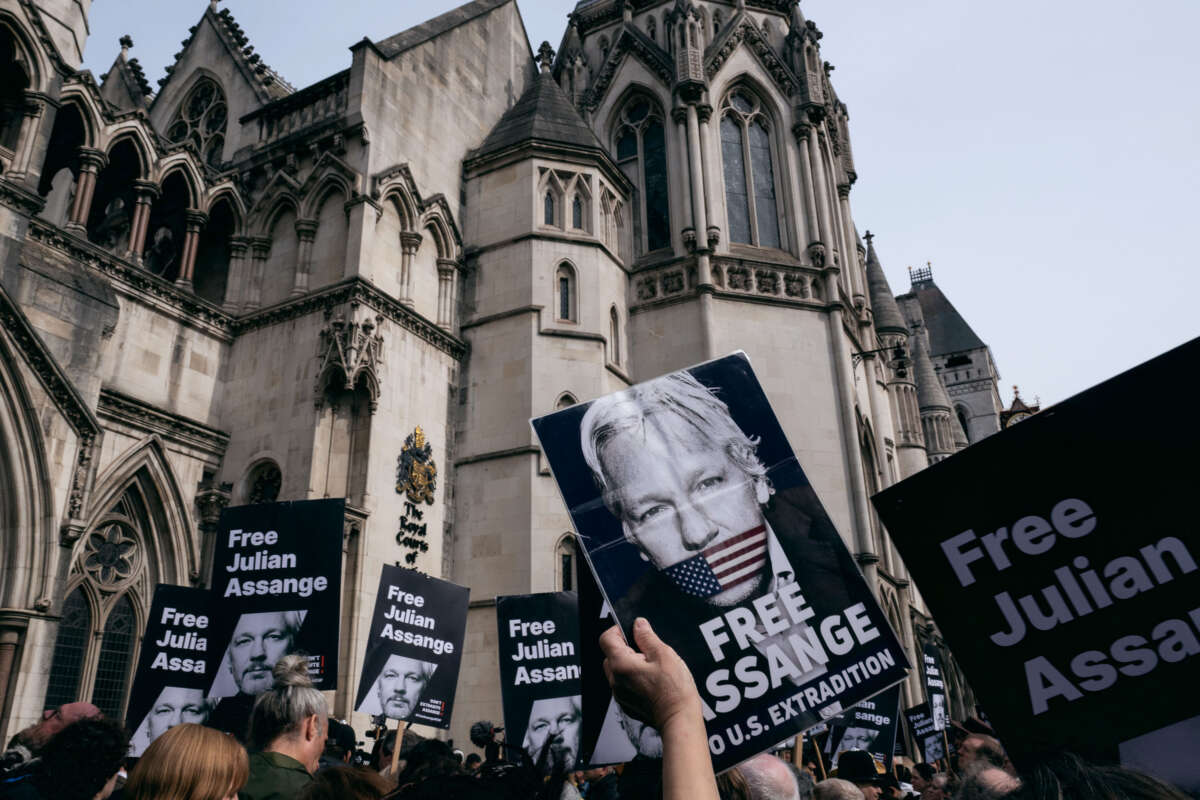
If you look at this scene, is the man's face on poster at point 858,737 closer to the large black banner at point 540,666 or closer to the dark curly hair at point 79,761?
the large black banner at point 540,666

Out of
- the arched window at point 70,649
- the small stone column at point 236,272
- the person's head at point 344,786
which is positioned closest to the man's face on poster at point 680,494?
the person's head at point 344,786

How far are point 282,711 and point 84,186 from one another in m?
13.7

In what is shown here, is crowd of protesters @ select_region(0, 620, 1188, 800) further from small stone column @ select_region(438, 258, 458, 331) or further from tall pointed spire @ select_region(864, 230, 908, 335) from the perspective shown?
tall pointed spire @ select_region(864, 230, 908, 335)

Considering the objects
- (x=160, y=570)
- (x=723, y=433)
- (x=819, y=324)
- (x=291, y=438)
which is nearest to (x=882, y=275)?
(x=819, y=324)

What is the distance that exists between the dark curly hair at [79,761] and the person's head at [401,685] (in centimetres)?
451

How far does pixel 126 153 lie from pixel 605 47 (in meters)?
12.5

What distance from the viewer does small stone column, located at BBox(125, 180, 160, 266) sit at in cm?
1488

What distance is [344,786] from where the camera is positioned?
2.38 m

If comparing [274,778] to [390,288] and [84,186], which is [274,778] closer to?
[390,288]

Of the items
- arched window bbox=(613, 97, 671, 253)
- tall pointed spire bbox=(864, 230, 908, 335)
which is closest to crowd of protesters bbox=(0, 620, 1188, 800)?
arched window bbox=(613, 97, 671, 253)

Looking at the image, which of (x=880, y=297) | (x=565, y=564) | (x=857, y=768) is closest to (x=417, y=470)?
(x=565, y=564)

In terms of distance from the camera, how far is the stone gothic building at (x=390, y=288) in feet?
40.2

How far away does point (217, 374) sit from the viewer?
16047mm

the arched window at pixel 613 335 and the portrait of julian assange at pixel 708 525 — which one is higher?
the arched window at pixel 613 335
